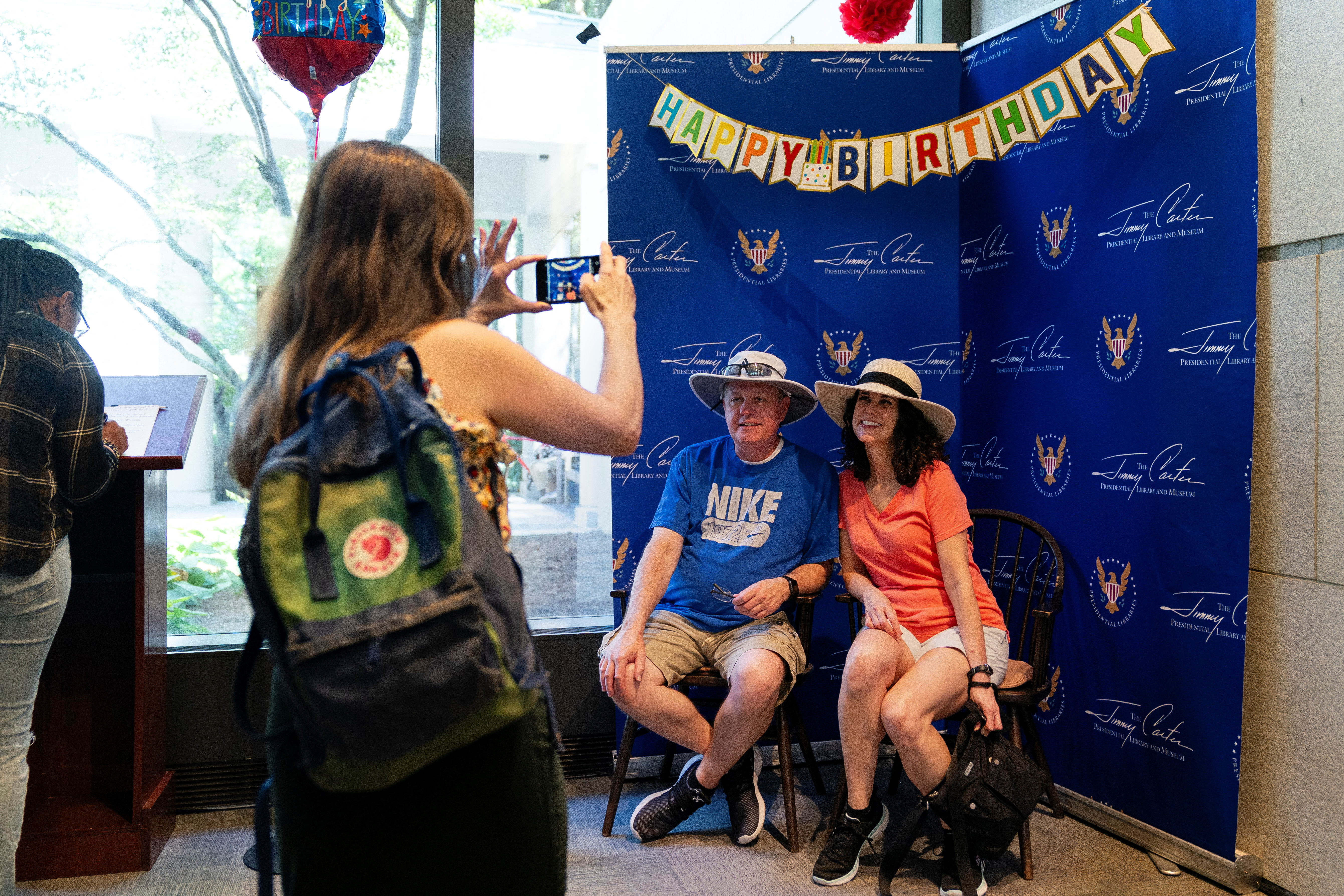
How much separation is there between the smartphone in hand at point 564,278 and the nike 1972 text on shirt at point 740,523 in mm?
1504

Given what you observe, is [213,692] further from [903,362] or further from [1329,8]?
[1329,8]

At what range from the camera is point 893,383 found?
9.09 ft

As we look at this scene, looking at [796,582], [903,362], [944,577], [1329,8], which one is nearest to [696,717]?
[796,582]

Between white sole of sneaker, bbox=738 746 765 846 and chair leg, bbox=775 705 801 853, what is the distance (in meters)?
0.07

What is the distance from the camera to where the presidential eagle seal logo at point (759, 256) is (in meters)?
3.26

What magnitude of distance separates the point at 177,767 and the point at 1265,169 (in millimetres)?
3593

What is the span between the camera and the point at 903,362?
10.9ft

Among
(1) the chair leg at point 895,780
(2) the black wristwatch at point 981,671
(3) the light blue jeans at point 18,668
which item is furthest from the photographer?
(1) the chair leg at point 895,780
